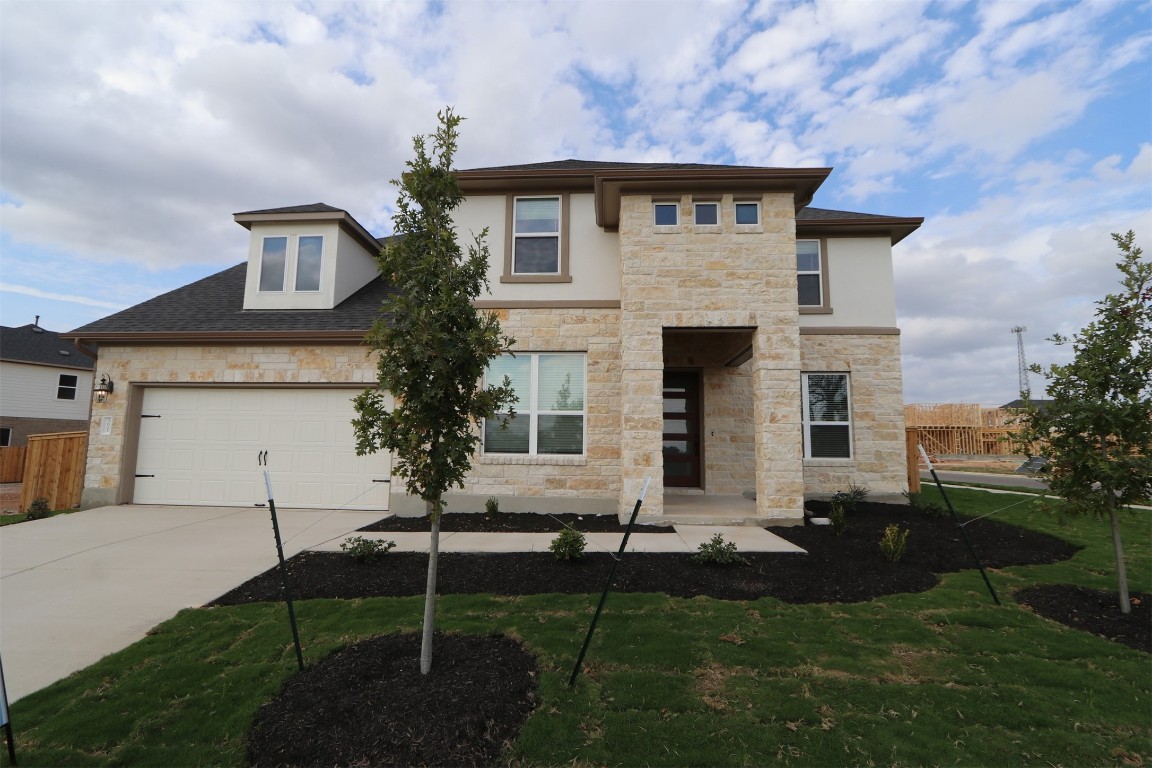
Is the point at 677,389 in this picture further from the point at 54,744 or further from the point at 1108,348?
the point at 54,744

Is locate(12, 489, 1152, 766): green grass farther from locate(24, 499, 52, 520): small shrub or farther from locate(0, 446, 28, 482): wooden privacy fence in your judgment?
locate(0, 446, 28, 482): wooden privacy fence

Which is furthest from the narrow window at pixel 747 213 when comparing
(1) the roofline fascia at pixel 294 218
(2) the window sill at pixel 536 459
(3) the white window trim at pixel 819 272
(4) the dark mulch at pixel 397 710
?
(1) the roofline fascia at pixel 294 218

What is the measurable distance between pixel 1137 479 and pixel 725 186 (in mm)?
6466

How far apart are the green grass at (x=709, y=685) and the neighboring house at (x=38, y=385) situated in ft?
72.9

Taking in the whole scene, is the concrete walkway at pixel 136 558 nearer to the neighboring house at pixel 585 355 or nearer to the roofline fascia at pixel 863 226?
the neighboring house at pixel 585 355

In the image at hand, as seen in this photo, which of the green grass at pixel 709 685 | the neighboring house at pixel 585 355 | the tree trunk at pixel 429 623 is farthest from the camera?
the neighboring house at pixel 585 355

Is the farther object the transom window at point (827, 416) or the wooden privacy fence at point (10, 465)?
the wooden privacy fence at point (10, 465)

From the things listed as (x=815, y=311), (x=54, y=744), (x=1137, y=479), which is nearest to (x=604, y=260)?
(x=815, y=311)

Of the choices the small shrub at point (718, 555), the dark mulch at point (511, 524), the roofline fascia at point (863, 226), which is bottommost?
the dark mulch at point (511, 524)

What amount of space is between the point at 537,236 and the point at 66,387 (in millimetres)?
24099

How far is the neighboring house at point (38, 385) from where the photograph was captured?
19688mm

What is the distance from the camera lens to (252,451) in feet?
32.7

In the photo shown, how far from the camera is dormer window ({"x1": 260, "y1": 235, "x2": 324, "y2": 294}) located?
439 inches

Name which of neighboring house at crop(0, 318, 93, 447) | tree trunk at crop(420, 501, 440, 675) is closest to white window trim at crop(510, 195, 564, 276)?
tree trunk at crop(420, 501, 440, 675)
